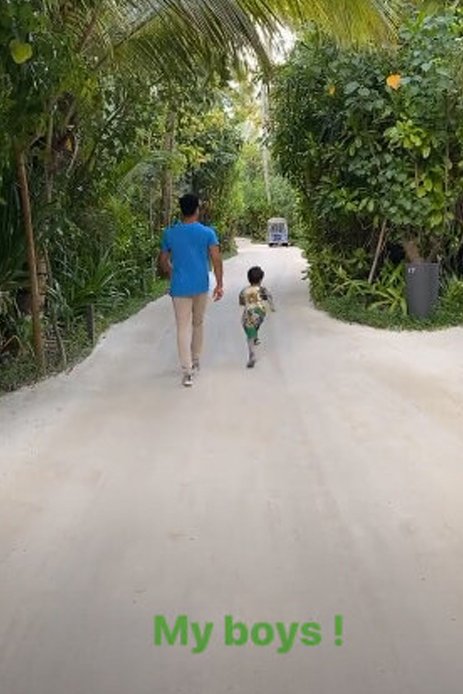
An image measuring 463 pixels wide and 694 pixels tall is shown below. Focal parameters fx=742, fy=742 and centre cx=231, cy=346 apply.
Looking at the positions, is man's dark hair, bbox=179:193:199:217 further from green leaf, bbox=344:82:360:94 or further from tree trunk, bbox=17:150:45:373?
green leaf, bbox=344:82:360:94

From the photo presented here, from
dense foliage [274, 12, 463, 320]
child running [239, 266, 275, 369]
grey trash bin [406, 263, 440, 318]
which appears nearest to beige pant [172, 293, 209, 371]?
child running [239, 266, 275, 369]

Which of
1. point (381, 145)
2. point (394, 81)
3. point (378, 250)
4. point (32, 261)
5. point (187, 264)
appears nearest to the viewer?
point (32, 261)

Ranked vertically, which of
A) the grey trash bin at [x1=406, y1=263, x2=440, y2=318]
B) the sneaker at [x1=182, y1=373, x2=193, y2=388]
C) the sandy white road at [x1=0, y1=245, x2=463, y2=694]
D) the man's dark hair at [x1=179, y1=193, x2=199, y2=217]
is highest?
the man's dark hair at [x1=179, y1=193, x2=199, y2=217]

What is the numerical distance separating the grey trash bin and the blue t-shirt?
338 centimetres

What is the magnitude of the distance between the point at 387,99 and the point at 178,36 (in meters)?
2.83

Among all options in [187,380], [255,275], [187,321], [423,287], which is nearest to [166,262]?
[187,321]

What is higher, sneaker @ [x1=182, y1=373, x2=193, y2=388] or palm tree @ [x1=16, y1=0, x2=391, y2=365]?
palm tree @ [x1=16, y1=0, x2=391, y2=365]

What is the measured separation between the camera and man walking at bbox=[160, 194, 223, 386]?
19.9ft

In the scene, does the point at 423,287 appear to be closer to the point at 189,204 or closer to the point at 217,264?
the point at 217,264

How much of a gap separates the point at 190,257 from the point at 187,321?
0.53m

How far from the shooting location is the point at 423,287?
861 centimetres

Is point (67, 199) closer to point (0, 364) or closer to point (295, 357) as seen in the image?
point (0, 364)

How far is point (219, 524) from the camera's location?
343 centimetres

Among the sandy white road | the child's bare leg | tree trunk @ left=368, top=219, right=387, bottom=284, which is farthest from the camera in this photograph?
Answer: tree trunk @ left=368, top=219, right=387, bottom=284
